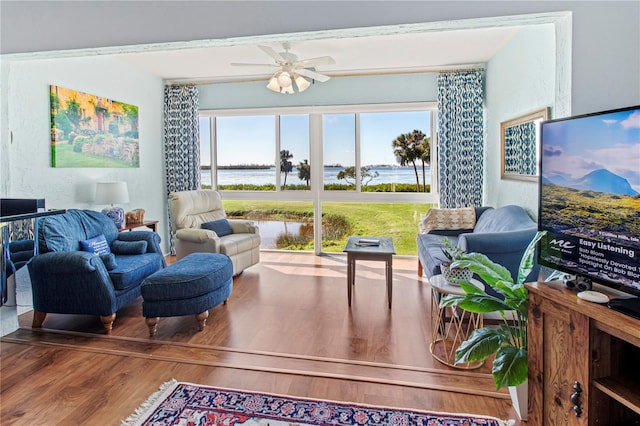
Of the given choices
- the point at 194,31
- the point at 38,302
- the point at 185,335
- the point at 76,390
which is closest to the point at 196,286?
the point at 185,335

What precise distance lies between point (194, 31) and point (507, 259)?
2842 millimetres

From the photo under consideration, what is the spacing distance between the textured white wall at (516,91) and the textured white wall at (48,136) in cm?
473

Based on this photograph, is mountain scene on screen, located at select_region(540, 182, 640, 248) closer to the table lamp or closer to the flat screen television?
the flat screen television

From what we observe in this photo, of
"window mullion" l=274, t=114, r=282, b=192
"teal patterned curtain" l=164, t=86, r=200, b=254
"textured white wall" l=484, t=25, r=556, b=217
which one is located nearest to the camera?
"textured white wall" l=484, t=25, r=556, b=217

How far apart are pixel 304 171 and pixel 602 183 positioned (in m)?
4.75

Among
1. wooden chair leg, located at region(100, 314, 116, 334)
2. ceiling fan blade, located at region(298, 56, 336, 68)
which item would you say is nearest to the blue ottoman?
wooden chair leg, located at region(100, 314, 116, 334)

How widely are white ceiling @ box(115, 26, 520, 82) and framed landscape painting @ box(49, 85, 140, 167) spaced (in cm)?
69

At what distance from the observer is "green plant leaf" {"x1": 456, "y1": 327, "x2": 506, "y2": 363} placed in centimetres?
200

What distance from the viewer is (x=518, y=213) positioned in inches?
151

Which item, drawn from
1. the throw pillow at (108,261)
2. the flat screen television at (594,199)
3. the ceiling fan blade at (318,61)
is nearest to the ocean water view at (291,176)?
the ceiling fan blade at (318,61)

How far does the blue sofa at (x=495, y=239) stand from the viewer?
3.15 meters

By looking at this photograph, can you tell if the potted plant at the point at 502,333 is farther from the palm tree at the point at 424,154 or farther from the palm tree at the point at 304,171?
the palm tree at the point at 304,171

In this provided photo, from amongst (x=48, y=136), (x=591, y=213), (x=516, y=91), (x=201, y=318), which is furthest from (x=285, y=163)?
(x=591, y=213)

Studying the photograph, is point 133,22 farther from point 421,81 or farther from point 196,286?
point 421,81
